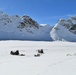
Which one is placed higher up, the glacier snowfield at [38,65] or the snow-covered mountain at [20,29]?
the snow-covered mountain at [20,29]

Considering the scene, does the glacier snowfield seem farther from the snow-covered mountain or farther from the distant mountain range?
the distant mountain range

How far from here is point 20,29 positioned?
313 feet

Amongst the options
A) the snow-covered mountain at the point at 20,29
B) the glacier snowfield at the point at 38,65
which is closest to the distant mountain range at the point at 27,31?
the snow-covered mountain at the point at 20,29

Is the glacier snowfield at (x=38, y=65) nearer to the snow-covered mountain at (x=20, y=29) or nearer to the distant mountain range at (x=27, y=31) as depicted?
the snow-covered mountain at (x=20, y=29)

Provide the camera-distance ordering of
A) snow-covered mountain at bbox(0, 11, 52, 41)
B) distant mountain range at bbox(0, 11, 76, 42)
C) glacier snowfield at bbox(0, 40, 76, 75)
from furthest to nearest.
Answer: distant mountain range at bbox(0, 11, 76, 42), snow-covered mountain at bbox(0, 11, 52, 41), glacier snowfield at bbox(0, 40, 76, 75)

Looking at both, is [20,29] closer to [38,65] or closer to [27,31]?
[27,31]

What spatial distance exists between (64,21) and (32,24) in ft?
190

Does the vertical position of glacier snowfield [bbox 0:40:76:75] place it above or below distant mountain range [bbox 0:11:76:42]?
below

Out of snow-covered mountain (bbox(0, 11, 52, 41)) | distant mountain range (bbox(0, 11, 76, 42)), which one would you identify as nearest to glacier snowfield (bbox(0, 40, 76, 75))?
snow-covered mountain (bbox(0, 11, 52, 41))

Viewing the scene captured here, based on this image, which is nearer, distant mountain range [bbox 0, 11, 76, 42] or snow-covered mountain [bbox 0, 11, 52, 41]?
snow-covered mountain [bbox 0, 11, 52, 41]

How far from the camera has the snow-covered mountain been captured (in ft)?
284

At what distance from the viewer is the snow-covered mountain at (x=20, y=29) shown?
86.5 metres

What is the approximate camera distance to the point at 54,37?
300 ft

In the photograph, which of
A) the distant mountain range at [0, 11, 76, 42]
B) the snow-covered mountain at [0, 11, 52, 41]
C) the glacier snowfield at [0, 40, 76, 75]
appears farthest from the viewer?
the distant mountain range at [0, 11, 76, 42]
